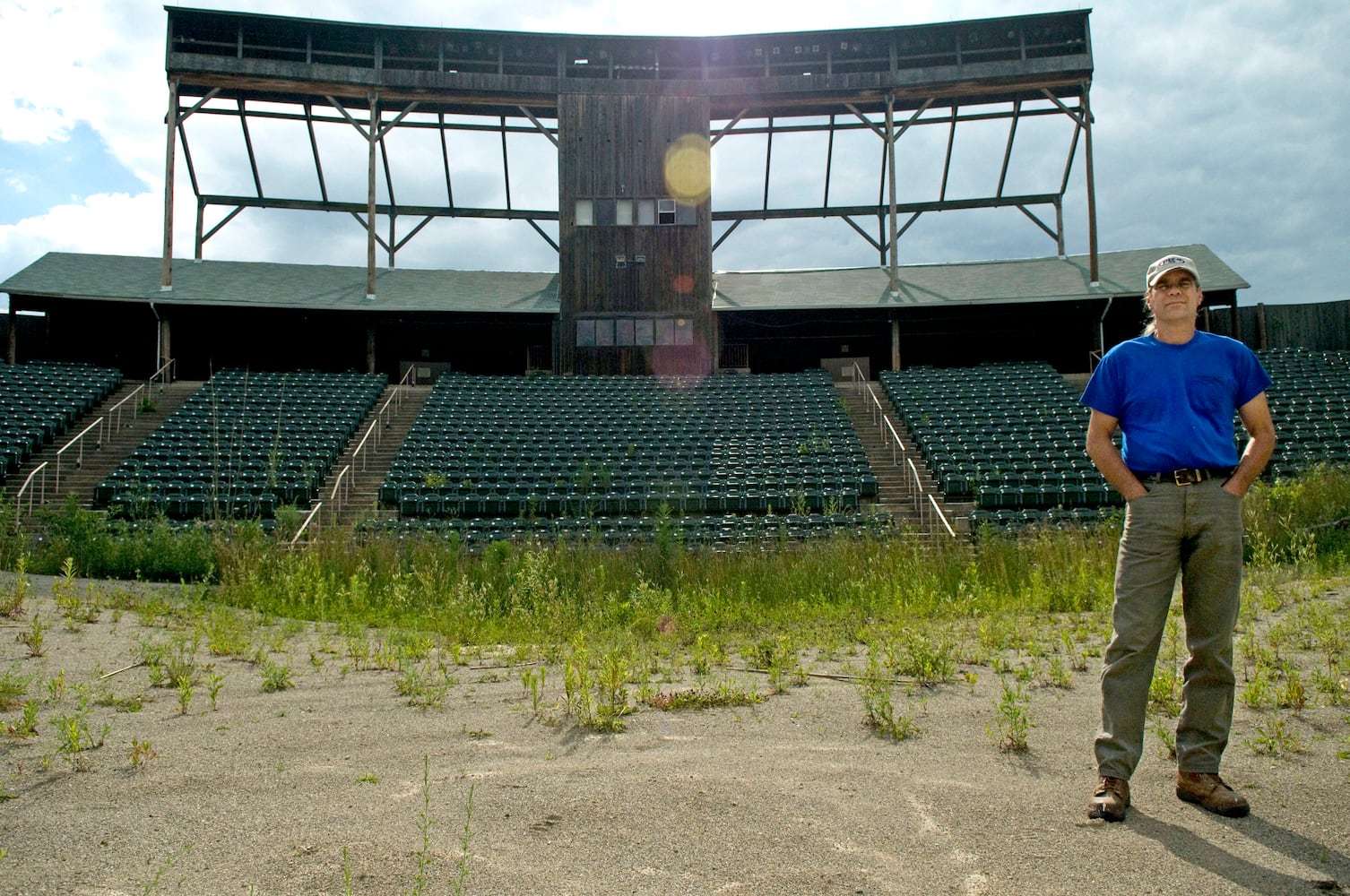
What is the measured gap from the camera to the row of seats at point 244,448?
17.2 m

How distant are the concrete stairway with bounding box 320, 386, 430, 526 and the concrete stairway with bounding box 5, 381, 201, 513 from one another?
4703 millimetres

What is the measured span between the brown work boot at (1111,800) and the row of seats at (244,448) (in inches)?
525

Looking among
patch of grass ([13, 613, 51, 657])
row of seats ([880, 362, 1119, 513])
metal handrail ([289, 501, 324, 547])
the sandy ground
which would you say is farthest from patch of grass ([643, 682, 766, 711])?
row of seats ([880, 362, 1119, 513])

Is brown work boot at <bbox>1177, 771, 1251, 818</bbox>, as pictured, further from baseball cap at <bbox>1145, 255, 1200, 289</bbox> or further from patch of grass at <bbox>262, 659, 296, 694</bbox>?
patch of grass at <bbox>262, 659, 296, 694</bbox>

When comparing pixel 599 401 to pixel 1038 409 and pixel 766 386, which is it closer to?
pixel 766 386

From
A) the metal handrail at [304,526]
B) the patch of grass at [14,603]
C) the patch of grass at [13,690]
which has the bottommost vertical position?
the patch of grass at [13,690]

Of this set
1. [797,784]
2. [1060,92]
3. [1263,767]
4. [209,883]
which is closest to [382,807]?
[209,883]

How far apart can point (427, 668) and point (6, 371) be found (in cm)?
2454

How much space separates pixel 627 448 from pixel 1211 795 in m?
17.6

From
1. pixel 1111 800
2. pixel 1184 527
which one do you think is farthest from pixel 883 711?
pixel 1184 527

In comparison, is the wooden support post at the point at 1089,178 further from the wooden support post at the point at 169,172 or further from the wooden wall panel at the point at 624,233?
the wooden support post at the point at 169,172

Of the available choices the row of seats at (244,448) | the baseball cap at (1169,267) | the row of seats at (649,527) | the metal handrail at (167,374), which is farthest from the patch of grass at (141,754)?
the metal handrail at (167,374)

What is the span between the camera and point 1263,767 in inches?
156

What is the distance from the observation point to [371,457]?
848 inches
